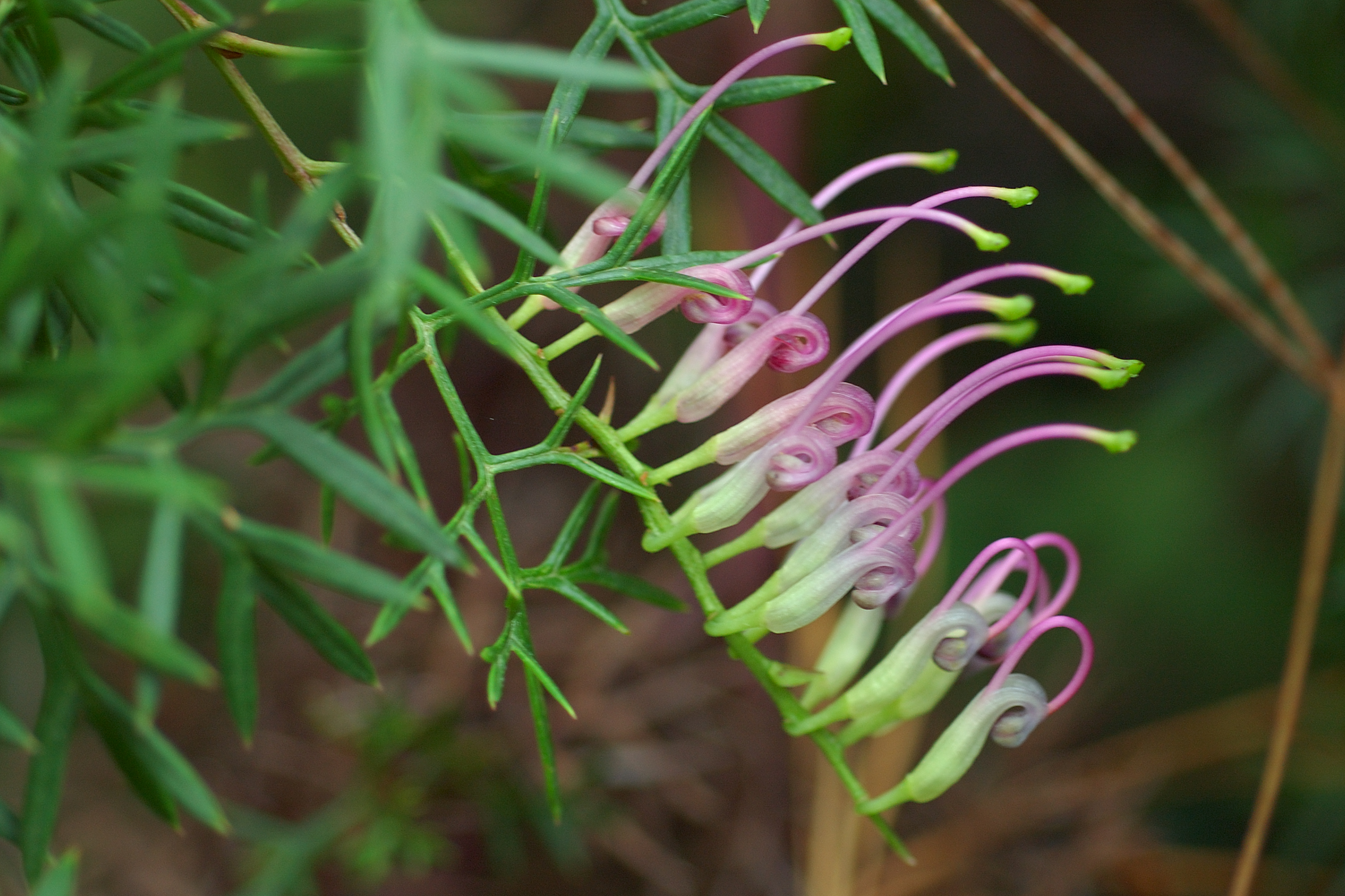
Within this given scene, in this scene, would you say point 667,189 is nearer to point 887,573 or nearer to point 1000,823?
point 887,573

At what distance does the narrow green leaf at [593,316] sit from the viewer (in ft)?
0.95

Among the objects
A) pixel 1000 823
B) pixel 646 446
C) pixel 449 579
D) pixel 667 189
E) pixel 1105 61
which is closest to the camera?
pixel 667 189

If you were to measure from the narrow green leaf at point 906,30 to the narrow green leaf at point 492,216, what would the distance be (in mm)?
206

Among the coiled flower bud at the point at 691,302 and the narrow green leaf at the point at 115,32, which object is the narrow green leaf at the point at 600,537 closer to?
the coiled flower bud at the point at 691,302

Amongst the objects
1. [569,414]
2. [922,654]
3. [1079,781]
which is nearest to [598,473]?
[569,414]

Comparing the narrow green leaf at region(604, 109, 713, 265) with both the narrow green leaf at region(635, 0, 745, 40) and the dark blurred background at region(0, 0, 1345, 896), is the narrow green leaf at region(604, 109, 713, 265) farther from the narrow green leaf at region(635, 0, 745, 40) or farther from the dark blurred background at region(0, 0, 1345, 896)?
the dark blurred background at region(0, 0, 1345, 896)

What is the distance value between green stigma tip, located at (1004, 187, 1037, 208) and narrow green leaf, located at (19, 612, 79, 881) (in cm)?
30

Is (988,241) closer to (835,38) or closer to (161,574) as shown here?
(835,38)

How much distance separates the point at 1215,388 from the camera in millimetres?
999

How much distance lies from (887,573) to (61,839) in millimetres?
825

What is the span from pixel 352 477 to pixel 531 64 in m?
0.10

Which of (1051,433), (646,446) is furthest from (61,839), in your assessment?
(1051,433)

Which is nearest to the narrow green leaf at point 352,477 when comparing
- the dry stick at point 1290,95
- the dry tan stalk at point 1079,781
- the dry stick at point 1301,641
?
A: the dry stick at point 1301,641

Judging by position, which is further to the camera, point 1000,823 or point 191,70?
point 191,70
